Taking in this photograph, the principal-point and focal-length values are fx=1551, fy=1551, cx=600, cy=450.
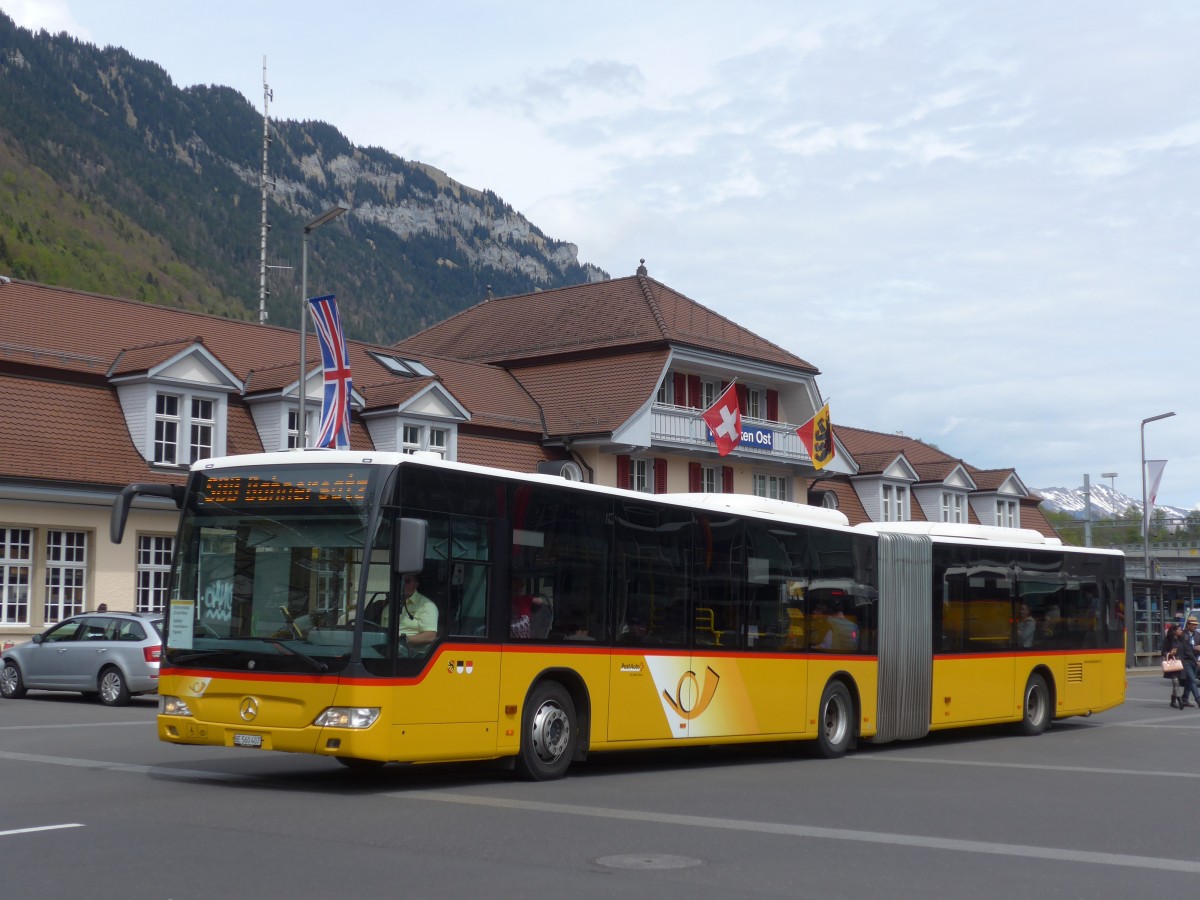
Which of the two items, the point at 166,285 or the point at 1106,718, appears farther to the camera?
the point at 166,285

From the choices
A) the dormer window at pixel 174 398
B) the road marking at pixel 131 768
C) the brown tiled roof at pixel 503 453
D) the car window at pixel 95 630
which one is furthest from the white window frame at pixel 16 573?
the road marking at pixel 131 768

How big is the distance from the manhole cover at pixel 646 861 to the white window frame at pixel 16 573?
83.6ft

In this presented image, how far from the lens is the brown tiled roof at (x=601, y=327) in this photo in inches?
1905

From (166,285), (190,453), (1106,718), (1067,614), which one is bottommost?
(1106,718)

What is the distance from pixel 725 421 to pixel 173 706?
3158cm

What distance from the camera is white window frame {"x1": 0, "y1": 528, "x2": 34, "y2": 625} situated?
32000 millimetres

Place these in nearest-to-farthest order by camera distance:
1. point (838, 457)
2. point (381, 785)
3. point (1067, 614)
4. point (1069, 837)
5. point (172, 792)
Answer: point (1069, 837)
point (172, 792)
point (381, 785)
point (1067, 614)
point (838, 457)

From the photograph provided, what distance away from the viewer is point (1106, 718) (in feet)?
91.9

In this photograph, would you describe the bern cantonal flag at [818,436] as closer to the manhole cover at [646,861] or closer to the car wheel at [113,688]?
the car wheel at [113,688]

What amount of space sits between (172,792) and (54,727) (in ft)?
27.4

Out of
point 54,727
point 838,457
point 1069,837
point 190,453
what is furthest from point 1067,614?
point 838,457

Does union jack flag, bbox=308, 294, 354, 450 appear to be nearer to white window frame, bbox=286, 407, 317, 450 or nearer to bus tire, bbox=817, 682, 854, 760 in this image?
white window frame, bbox=286, 407, 317, 450

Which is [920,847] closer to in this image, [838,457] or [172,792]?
[172,792]

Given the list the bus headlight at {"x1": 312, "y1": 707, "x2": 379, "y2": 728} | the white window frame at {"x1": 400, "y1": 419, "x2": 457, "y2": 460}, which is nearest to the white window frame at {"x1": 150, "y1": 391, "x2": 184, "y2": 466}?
the white window frame at {"x1": 400, "y1": 419, "x2": 457, "y2": 460}
